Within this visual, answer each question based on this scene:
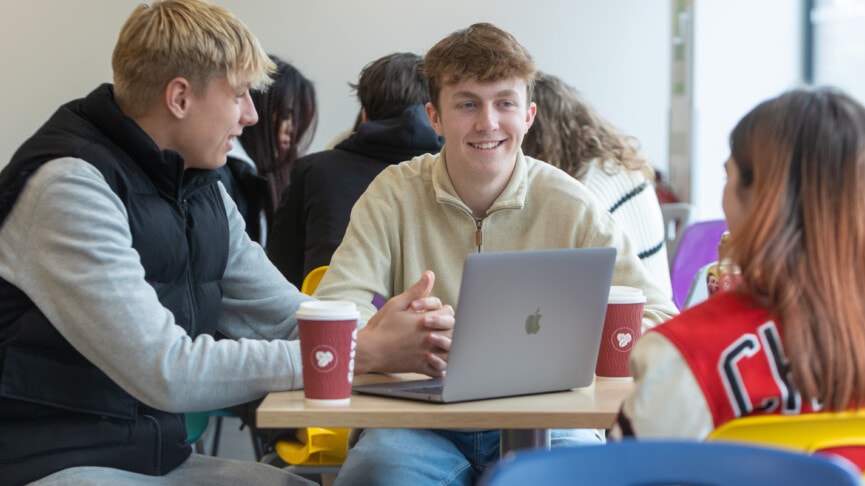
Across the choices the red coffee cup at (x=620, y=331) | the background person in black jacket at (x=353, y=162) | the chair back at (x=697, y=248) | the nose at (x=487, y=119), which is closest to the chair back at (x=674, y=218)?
the chair back at (x=697, y=248)

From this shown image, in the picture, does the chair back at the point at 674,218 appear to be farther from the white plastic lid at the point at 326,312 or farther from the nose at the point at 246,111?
the white plastic lid at the point at 326,312

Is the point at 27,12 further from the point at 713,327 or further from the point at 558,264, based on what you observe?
the point at 713,327

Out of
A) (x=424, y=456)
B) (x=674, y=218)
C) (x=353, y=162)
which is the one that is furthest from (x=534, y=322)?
(x=674, y=218)

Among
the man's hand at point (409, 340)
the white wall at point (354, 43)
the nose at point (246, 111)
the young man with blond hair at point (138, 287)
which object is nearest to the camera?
the young man with blond hair at point (138, 287)

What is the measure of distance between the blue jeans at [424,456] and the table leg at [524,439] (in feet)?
0.55

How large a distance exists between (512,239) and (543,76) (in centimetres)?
151

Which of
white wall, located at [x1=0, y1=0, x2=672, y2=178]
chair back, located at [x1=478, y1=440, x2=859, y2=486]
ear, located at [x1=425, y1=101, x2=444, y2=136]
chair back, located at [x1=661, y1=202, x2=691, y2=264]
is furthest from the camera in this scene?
white wall, located at [x1=0, y1=0, x2=672, y2=178]

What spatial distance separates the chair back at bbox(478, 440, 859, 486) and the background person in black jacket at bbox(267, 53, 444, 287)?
7.86 ft

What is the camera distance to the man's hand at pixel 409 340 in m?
1.94

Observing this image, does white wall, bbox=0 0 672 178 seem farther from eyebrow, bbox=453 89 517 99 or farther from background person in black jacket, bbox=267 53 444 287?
eyebrow, bbox=453 89 517 99

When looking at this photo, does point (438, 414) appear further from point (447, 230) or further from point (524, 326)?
point (447, 230)

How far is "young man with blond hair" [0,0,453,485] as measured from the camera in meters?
1.77

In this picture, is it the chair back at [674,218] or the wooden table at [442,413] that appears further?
the chair back at [674,218]

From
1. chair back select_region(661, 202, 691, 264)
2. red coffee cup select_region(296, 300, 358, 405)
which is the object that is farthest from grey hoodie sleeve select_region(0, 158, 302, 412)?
chair back select_region(661, 202, 691, 264)
